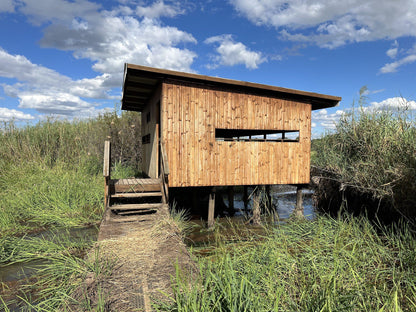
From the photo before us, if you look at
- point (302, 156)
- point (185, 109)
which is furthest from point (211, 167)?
point (302, 156)

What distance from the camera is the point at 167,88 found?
26.9 feet

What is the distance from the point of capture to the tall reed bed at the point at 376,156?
752cm

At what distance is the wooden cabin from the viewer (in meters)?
8.32

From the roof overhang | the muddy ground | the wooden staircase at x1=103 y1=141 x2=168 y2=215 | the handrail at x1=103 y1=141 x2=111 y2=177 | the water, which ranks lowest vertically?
the water

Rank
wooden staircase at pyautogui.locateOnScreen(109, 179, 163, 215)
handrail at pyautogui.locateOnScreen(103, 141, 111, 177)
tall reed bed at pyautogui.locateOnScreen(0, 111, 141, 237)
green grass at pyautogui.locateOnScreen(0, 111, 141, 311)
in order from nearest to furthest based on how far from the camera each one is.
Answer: green grass at pyautogui.locateOnScreen(0, 111, 141, 311) → handrail at pyautogui.locateOnScreen(103, 141, 111, 177) → wooden staircase at pyautogui.locateOnScreen(109, 179, 163, 215) → tall reed bed at pyautogui.locateOnScreen(0, 111, 141, 237)

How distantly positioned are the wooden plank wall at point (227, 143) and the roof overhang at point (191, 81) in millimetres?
208

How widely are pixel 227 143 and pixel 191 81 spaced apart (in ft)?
7.62

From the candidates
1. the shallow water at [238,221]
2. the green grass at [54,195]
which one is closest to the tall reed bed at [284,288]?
the green grass at [54,195]

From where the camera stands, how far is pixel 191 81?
27.7 ft

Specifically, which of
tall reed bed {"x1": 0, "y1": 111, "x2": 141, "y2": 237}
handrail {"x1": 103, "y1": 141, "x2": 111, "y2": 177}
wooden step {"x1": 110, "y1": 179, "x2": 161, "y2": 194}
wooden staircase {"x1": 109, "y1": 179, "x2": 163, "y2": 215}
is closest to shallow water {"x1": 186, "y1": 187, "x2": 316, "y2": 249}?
wooden staircase {"x1": 109, "y1": 179, "x2": 163, "y2": 215}

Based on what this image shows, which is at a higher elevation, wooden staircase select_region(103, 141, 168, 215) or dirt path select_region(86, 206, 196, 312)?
wooden staircase select_region(103, 141, 168, 215)

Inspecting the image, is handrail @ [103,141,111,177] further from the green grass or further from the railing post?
the green grass

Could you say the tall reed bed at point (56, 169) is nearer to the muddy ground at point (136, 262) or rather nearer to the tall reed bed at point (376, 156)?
the muddy ground at point (136, 262)

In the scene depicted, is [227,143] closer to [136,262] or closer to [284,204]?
[136,262]
